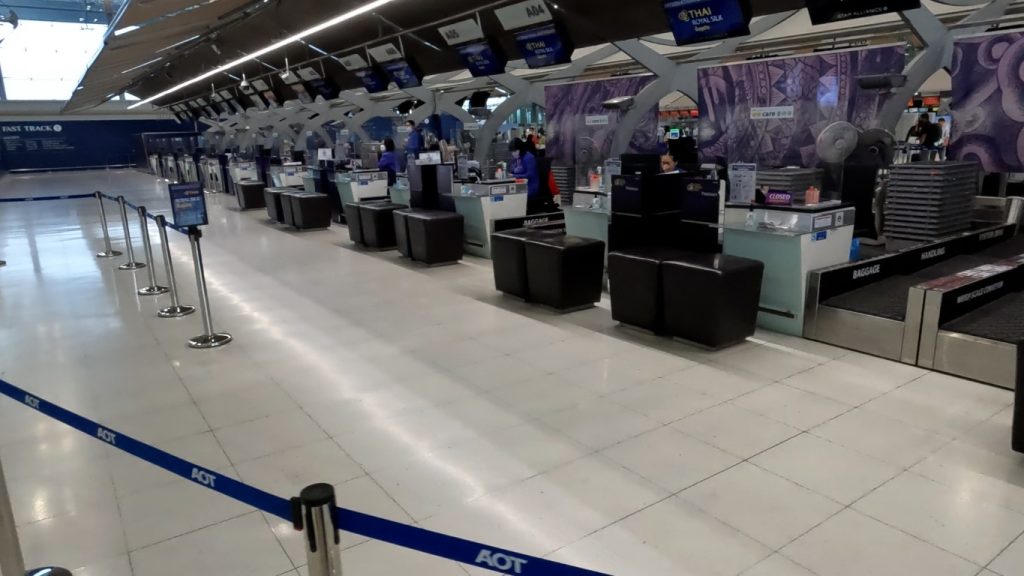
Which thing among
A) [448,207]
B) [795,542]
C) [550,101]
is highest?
[550,101]

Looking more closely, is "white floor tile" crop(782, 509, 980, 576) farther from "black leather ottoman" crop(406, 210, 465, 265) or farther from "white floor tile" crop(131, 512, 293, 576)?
"black leather ottoman" crop(406, 210, 465, 265)

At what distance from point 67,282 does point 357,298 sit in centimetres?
387

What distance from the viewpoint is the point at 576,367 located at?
462cm

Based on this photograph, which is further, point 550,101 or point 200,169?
point 200,169

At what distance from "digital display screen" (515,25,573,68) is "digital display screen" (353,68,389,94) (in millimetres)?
4156

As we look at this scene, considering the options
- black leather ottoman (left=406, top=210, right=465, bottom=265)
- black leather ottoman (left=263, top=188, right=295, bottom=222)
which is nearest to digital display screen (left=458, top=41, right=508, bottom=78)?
black leather ottoman (left=406, top=210, right=465, bottom=265)

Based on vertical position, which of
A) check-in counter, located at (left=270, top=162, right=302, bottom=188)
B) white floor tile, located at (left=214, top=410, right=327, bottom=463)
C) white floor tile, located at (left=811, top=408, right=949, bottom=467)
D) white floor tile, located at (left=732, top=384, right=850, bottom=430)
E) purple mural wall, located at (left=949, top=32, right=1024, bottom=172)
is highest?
purple mural wall, located at (left=949, top=32, right=1024, bottom=172)

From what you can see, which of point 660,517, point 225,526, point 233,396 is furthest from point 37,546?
point 660,517

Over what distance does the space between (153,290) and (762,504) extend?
6.75 m

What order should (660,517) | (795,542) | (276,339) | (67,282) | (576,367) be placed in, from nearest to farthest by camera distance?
(795,542)
(660,517)
(576,367)
(276,339)
(67,282)

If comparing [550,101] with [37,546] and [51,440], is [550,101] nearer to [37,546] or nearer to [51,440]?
[51,440]

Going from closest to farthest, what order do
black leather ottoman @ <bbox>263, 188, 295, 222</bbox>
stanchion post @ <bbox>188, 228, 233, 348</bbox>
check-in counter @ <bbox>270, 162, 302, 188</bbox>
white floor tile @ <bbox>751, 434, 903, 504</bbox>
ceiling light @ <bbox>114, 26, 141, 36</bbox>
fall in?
white floor tile @ <bbox>751, 434, 903, 504</bbox> → stanchion post @ <bbox>188, 228, 233, 348</bbox> → ceiling light @ <bbox>114, 26, 141, 36</bbox> → black leather ottoman @ <bbox>263, 188, 295, 222</bbox> → check-in counter @ <bbox>270, 162, 302, 188</bbox>

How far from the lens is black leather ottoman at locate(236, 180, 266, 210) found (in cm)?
1493

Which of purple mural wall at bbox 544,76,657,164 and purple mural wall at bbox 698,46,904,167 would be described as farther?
purple mural wall at bbox 544,76,657,164
